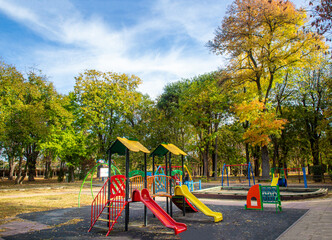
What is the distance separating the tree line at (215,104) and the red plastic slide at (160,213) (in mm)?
14902

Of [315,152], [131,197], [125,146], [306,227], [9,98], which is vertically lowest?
[306,227]

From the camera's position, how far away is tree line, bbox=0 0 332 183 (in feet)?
68.1

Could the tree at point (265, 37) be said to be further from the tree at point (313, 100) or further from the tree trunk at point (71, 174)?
the tree trunk at point (71, 174)

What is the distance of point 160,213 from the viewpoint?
6.86 meters

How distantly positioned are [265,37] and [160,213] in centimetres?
1950

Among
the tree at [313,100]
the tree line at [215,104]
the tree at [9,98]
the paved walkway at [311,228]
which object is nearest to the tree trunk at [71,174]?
the tree line at [215,104]

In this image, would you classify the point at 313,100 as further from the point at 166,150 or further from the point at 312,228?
the point at 312,228

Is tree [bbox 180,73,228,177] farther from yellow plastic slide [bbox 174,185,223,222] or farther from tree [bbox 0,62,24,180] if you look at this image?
yellow plastic slide [bbox 174,185,223,222]

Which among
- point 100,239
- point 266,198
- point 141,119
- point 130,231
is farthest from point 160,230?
point 141,119

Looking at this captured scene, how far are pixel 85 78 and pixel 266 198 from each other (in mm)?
29611

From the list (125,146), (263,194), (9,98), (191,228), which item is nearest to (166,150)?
(125,146)

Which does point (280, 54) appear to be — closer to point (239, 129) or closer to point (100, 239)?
point (239, 129)

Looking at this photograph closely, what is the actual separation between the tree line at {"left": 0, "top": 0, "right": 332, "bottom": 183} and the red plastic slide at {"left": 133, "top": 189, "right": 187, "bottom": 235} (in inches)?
587

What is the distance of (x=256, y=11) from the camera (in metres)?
20.6
